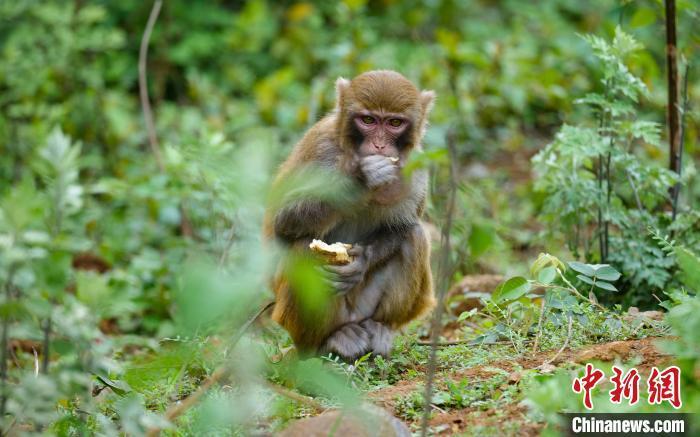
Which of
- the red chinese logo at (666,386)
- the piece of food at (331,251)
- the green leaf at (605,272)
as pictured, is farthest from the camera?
the piece of food at (331,251)

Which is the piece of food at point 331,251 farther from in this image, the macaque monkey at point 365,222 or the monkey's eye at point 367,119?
the monkey's eye at point 367,119

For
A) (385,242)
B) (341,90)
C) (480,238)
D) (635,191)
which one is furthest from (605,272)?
(480,238)

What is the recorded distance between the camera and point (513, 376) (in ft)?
16.5

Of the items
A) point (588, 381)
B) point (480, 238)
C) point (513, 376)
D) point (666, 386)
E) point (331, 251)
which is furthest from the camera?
point (331, 251)

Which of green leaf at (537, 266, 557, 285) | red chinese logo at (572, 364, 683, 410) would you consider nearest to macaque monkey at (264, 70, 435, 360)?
green leaf at (537, 266, 557, 285)

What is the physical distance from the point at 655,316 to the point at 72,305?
352 cm

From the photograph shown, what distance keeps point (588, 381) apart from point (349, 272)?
1.92 meters

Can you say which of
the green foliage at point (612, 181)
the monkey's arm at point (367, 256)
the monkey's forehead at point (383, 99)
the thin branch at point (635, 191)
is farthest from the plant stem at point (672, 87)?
the monkey's arm at point (367, 256)

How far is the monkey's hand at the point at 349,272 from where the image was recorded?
5.90m

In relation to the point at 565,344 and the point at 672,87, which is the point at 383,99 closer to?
the point at 565,344

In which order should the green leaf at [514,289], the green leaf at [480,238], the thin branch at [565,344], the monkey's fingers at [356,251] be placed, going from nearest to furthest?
1. the green leaf at [480,238]
2. the thin branch at [565,344]
3. the green leaf at [514,289]
4. the monkey's fingers at [356,251]

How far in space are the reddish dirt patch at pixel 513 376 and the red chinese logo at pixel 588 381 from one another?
0.49 feet

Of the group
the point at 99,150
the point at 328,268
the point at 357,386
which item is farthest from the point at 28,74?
the point at 357,386

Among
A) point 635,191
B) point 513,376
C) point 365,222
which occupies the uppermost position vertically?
point 635,191
